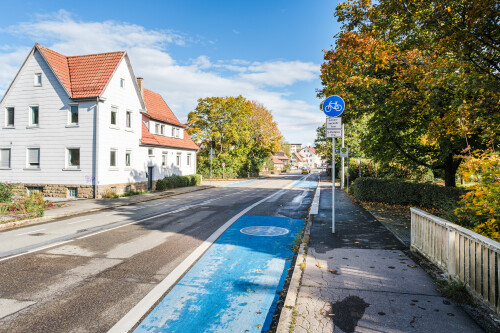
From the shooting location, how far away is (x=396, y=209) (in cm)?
1352

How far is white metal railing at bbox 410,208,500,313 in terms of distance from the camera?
3.72m

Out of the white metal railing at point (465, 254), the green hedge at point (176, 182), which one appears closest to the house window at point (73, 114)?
the green hedge at point (176, 182)

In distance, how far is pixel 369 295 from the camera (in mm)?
4441

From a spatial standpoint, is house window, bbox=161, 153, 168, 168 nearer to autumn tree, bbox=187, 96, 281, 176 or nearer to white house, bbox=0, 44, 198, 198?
white house, bbox=0, 44, 198, 198

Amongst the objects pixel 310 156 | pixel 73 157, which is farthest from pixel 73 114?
pixel 310 156

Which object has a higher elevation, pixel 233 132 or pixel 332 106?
pixel 233 132

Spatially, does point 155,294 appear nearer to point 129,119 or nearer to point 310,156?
point 129,119

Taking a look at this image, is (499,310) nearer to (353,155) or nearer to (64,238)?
(64,238)

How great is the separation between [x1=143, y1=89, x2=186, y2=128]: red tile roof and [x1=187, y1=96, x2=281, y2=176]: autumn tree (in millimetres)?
11878

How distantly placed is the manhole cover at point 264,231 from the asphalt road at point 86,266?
115 cm

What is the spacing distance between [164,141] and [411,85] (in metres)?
22.7

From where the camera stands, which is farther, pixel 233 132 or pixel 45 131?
pixel 233 132

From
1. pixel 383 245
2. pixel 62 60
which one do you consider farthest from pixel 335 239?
pixel 62 60

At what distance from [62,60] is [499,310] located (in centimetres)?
2651
